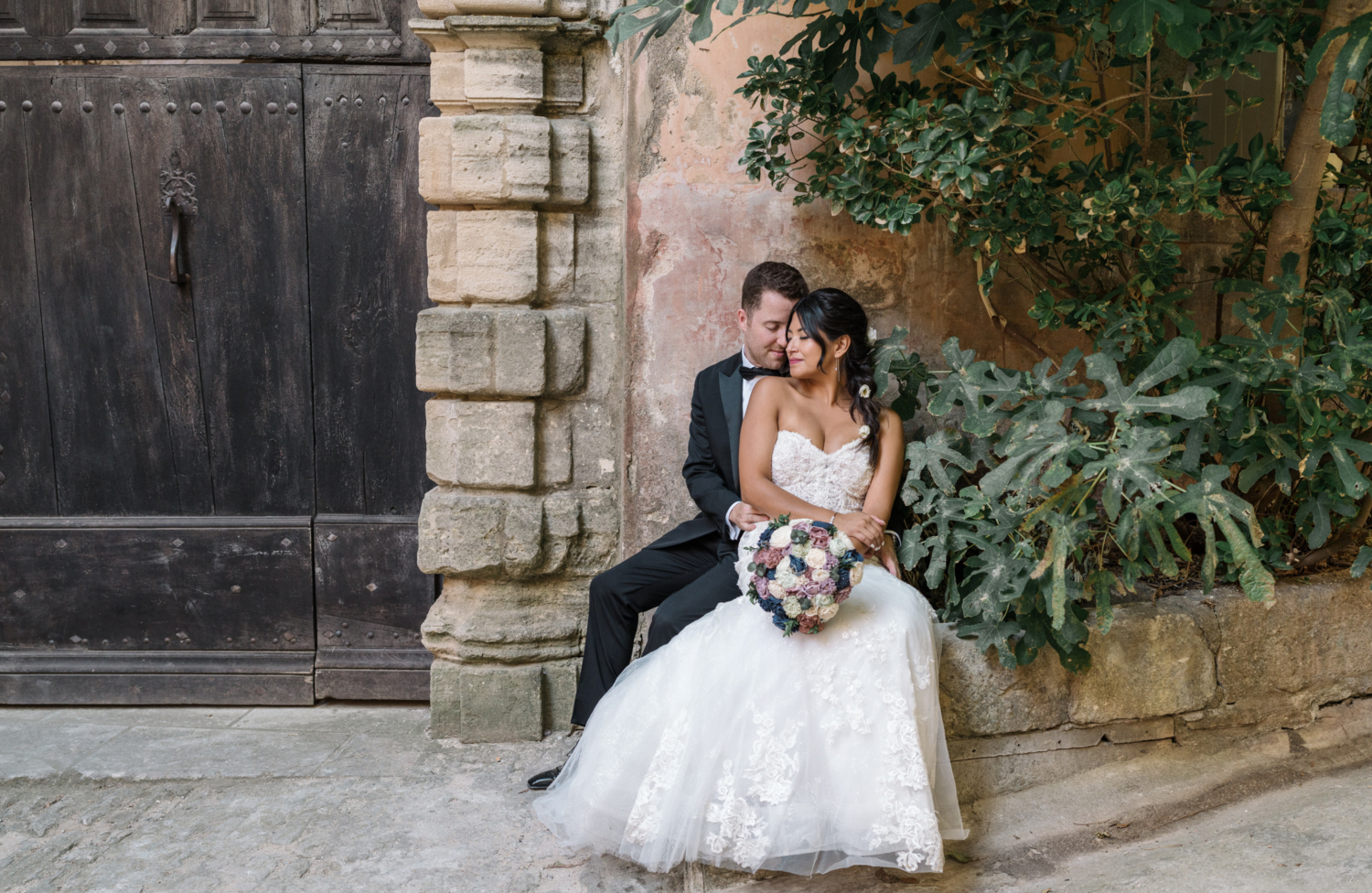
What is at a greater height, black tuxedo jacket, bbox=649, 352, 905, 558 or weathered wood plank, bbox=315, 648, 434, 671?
black tuxedo jacket, bbox=649, 352, 905, 558

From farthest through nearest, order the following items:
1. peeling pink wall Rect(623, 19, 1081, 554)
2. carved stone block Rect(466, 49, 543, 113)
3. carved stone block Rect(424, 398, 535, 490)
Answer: carved stone block Rect(424, 398, 535, 490)
carved stone block Rect(466, 49, 543, 113)
peeling pink wall Rect(623, 19, 1081, 554)

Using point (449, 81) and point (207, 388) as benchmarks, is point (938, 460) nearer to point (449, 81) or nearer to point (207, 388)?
point (449, 81)

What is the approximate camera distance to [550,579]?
3.65 meters

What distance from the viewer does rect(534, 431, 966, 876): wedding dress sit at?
2.43 metres

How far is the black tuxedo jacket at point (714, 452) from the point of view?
3.16 m

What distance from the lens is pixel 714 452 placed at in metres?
3.23

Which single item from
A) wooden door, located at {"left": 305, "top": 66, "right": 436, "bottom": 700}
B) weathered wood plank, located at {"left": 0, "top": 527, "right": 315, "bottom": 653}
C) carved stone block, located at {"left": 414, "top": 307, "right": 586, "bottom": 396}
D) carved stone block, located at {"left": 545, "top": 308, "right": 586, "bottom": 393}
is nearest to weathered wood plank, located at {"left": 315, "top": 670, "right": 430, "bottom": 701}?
wooden door, located at {"left": 305, "top": 66, "right": 436, "bottom": 700}

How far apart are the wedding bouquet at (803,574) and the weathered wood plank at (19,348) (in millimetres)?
2892

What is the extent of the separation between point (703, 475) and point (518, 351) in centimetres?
78

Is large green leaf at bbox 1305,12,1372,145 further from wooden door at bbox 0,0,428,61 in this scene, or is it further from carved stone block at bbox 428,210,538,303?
wooden door at bbox 0,0,428,61

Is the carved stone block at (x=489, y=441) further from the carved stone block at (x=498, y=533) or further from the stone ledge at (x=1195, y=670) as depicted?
the stone ledge at (x=1195, y=670)

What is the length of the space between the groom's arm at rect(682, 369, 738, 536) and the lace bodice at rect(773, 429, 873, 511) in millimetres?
207

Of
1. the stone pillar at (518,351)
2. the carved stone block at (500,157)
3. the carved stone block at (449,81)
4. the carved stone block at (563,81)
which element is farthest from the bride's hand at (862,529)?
the carved stone block at (449,81)

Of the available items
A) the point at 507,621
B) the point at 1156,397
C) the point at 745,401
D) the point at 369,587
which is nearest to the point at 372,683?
the point at 369,587
